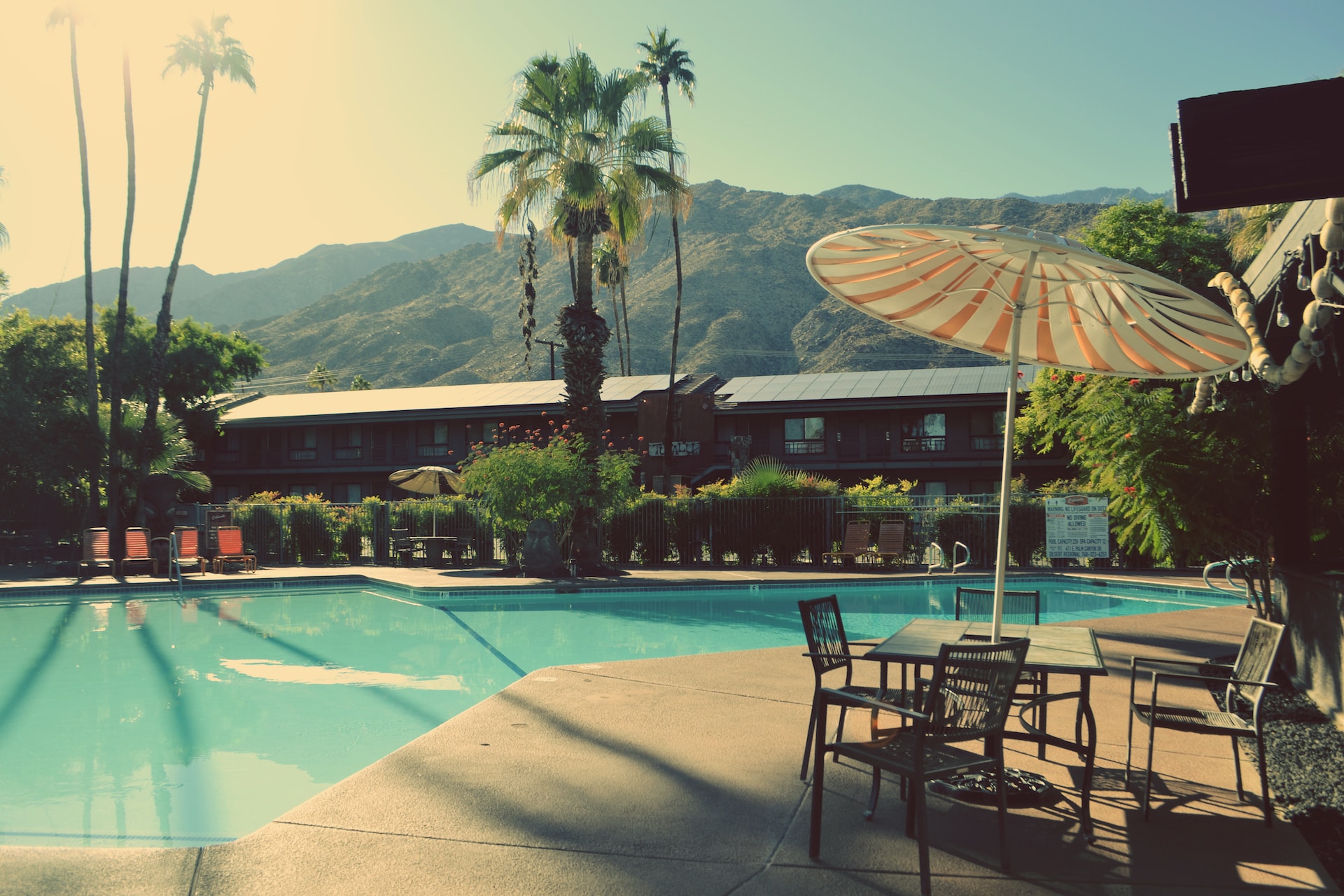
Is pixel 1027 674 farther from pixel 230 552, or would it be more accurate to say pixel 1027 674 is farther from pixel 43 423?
pixel 43 423

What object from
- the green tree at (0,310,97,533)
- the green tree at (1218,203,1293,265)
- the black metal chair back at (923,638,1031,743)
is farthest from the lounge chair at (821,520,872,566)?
the green tree at (0,310,97,533)

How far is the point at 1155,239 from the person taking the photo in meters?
31.2

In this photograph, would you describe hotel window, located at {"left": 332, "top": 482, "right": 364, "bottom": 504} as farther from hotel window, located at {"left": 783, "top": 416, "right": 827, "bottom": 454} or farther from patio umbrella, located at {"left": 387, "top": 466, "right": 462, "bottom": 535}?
hotel window, located at {"left": 783, "top": 416, "right": 827, "bottom": 454}

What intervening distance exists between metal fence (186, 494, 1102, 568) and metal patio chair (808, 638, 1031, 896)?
55.8 feet

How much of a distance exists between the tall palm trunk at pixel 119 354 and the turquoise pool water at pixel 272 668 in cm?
624

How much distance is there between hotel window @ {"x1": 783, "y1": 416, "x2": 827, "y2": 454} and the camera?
35.8 metres

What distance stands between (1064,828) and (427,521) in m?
20.2

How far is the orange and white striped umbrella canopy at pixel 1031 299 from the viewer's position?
4.75 m

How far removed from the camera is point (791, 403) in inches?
1371

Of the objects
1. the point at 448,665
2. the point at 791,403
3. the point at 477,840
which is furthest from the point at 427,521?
the point at 477,840

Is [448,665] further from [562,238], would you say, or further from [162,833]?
[562,238]

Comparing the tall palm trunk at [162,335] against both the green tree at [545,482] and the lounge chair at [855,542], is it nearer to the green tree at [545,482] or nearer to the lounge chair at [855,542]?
the green tree at [545,482]

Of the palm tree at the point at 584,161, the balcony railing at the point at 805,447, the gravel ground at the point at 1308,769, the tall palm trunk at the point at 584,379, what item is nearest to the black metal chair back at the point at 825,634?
the gravel ground at the point at 1308,769

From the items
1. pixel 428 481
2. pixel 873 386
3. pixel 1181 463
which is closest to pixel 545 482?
pixel 428 481
